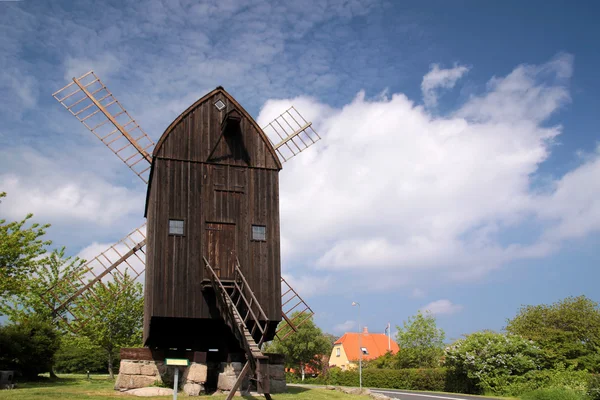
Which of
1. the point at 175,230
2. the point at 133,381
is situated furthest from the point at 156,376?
the point at 175,230

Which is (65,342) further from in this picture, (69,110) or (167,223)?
(167,223)

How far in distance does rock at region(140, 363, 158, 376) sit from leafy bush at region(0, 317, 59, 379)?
27.2 feet

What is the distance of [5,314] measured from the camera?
36531 millimetres

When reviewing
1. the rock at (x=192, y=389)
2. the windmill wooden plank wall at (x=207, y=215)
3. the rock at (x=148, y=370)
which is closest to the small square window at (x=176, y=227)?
the windmill wooden plank wall at (x=207, y=215)

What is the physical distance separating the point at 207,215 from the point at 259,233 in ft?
6.49

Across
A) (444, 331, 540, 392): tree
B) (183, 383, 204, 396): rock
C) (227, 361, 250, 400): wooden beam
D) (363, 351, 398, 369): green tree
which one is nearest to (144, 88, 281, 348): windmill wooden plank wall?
(183, 383, 204, 396): rock

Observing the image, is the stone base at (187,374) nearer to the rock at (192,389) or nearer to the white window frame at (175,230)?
the rock at (192,389)

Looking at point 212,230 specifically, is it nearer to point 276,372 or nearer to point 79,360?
point 276,372

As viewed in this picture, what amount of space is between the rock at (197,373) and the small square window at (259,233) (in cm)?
475

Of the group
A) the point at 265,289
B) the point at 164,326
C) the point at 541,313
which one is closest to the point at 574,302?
the point at 541,313

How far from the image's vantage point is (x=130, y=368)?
19781 mm

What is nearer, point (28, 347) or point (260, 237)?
point (260, 237)

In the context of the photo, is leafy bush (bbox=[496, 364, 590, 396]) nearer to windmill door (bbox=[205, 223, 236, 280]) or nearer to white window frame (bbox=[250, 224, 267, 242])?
white window frame (bbox=[250, 224, 267, 242])

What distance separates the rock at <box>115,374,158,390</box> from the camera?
19.3m
